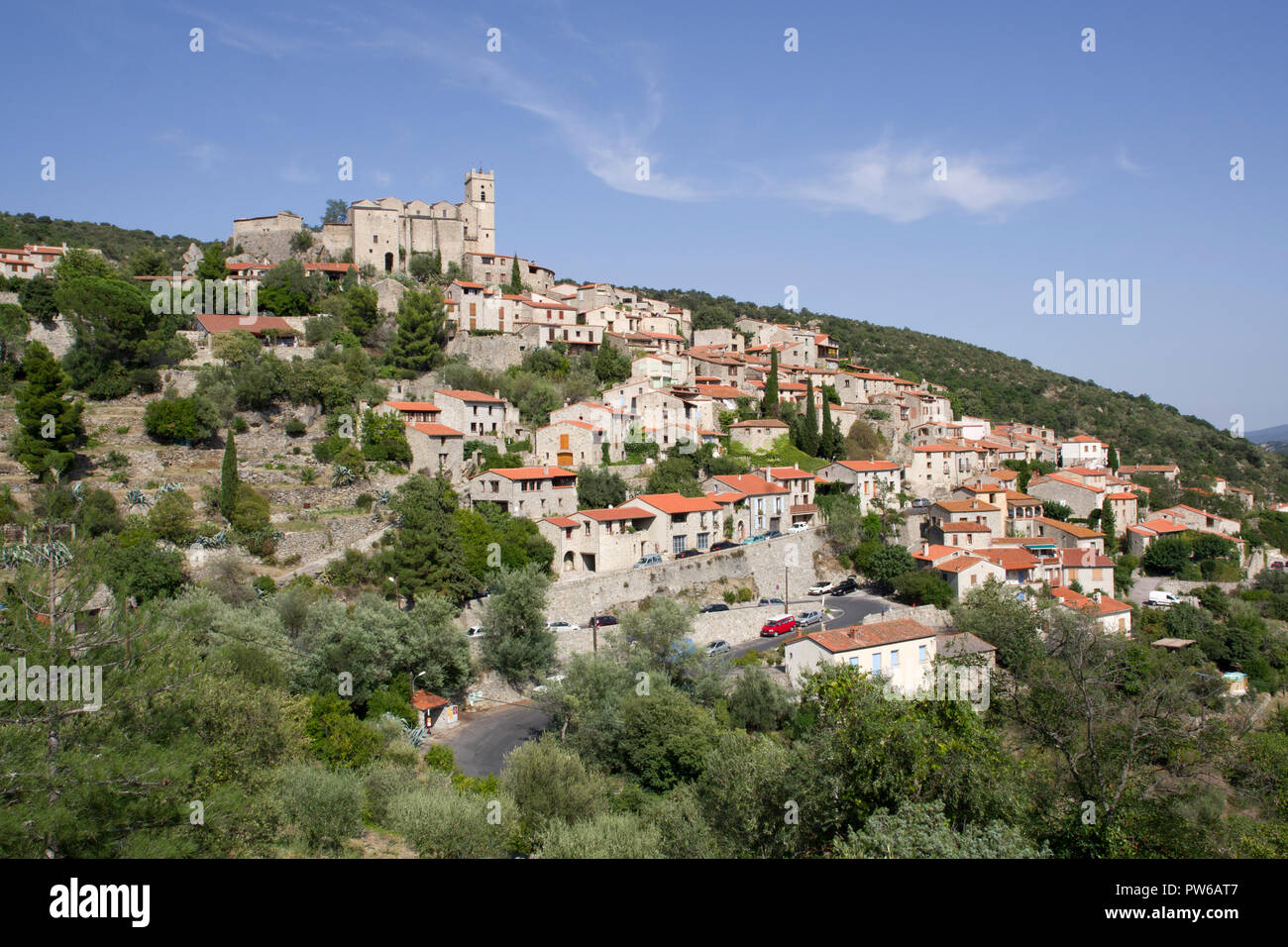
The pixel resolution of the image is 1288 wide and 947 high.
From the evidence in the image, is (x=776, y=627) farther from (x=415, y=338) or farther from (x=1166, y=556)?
(x=1166, y=556)

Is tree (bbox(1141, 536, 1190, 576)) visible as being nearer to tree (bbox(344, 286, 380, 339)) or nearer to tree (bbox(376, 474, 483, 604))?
tree (bbox(376, 474, 483, 604))

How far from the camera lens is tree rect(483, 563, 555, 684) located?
26.6 meters

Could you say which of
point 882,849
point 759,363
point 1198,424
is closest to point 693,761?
point 882,849

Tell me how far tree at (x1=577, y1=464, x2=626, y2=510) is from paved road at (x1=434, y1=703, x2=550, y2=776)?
10.2m

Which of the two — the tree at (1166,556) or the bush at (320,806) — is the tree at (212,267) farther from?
the tree at (1166,556)

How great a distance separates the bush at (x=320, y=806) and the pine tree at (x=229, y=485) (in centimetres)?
1639

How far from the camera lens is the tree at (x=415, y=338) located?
41500 millimetres

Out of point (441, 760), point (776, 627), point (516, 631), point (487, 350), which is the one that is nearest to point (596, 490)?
point (516, 631)

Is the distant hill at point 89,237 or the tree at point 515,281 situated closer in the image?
the tree at point 515,281

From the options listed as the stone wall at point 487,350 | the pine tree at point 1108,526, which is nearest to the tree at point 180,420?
the stone wall at point 487,350

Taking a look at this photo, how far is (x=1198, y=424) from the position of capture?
9556cm

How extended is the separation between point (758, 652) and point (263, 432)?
73.6ft

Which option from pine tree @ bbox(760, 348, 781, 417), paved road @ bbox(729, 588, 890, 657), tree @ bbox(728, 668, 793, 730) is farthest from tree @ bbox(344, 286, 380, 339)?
tree @ bbox(728, 668, 793, 730)

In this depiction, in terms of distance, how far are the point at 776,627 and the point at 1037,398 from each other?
65020mm
